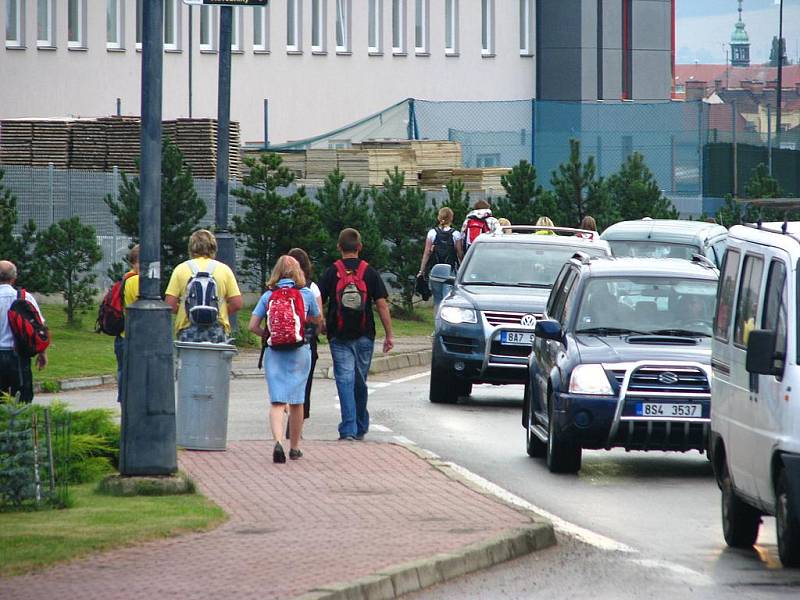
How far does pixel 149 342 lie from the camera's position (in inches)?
476

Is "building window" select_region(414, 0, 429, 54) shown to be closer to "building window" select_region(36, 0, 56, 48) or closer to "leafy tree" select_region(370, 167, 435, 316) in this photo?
"building window" select_region(36, 0, 56, 48)

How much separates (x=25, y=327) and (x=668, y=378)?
5806 millimetres

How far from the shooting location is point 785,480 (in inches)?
381

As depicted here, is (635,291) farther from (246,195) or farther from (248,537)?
(246,195)

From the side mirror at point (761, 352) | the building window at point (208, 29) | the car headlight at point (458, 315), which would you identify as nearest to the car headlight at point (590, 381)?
the side mirror at point (761, 352)

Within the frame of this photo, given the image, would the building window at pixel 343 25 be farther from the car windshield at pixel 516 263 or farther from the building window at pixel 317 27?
the car windshield at pixel 516 263

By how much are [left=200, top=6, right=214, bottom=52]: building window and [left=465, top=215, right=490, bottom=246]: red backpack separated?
37735mm

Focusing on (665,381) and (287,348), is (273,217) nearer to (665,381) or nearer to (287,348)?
(287,348)

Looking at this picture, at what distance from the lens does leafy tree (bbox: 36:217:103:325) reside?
29.1 meters

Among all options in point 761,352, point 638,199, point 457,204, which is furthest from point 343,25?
point 761,352

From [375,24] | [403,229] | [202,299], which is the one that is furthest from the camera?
[375,24]

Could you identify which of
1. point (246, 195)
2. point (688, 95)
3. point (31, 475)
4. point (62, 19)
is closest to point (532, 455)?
point (31, 475)

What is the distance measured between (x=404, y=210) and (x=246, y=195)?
5438mm

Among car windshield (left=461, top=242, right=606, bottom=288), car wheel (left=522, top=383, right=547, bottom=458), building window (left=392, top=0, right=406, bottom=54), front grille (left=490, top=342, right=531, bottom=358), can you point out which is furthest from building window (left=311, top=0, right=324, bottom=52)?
car wheel (left=522, top=383, right=547, bottom=458)
